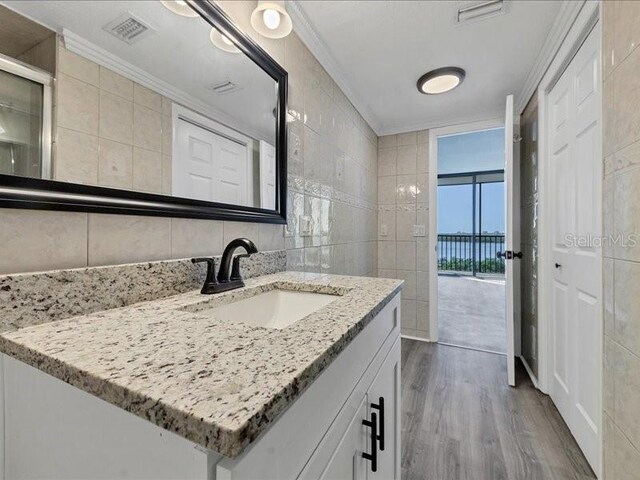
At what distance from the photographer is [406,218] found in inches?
112

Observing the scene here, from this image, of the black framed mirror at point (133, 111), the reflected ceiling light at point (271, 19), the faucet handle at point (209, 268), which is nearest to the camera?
the black framed mirror at point (133, 111)

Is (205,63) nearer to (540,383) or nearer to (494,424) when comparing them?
(494,424)

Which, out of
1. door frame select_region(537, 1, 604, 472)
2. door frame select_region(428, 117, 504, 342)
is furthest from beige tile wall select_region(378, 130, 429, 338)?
door frame select_region(537, 1, 604, 472)

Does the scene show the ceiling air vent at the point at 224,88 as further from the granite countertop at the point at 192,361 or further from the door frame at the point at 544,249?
the door frame at the point at 544,249

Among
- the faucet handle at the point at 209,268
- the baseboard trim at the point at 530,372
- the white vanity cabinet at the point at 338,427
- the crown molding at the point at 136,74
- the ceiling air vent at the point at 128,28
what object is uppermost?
the ceiling air vent at the point at 128,28

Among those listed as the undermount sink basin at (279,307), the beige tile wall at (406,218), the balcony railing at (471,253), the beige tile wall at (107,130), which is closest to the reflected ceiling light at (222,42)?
the beige tile wall at (107,130)

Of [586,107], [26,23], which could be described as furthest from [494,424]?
[26,23]

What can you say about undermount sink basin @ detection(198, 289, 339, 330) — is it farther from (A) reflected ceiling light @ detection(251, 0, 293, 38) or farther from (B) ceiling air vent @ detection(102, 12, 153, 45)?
(A) reflected ceiling light @ detection(251, 0, 293, 38)

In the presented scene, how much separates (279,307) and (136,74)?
0.80 m

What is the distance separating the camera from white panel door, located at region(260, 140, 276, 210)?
121 centimetres

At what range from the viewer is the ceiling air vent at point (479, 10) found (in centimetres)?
135

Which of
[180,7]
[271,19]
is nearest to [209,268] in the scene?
[180,7]

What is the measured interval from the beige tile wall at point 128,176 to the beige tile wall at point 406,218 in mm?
1393

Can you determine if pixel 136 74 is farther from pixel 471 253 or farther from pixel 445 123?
pixel 471 253
